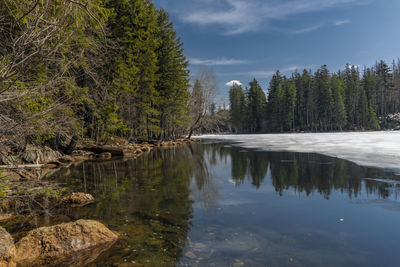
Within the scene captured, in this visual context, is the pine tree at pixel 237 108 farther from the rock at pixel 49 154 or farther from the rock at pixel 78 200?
the rock at pixel 78 200

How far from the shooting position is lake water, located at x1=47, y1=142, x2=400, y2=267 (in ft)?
9.62

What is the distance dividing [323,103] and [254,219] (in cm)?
6619

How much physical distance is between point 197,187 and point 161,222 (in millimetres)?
2588

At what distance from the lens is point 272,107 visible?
66500 millimetres

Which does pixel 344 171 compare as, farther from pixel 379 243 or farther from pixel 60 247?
pixel 60 247

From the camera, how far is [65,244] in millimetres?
3197

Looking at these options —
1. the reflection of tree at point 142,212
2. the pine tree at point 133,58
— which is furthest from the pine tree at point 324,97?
the reflection of tree at point 142,212

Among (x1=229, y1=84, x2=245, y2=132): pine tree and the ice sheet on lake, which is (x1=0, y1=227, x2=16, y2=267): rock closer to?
the ice sheet on lake

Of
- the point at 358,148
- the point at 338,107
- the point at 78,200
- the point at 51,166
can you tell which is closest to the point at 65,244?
the point at 78,200

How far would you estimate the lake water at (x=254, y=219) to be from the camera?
2.93m

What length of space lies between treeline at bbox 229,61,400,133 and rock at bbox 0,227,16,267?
215 feet

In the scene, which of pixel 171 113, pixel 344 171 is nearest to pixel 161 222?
pixel 344 171

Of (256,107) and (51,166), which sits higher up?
(256,107)

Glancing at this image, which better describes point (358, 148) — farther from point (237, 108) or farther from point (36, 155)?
point (237, 108)
